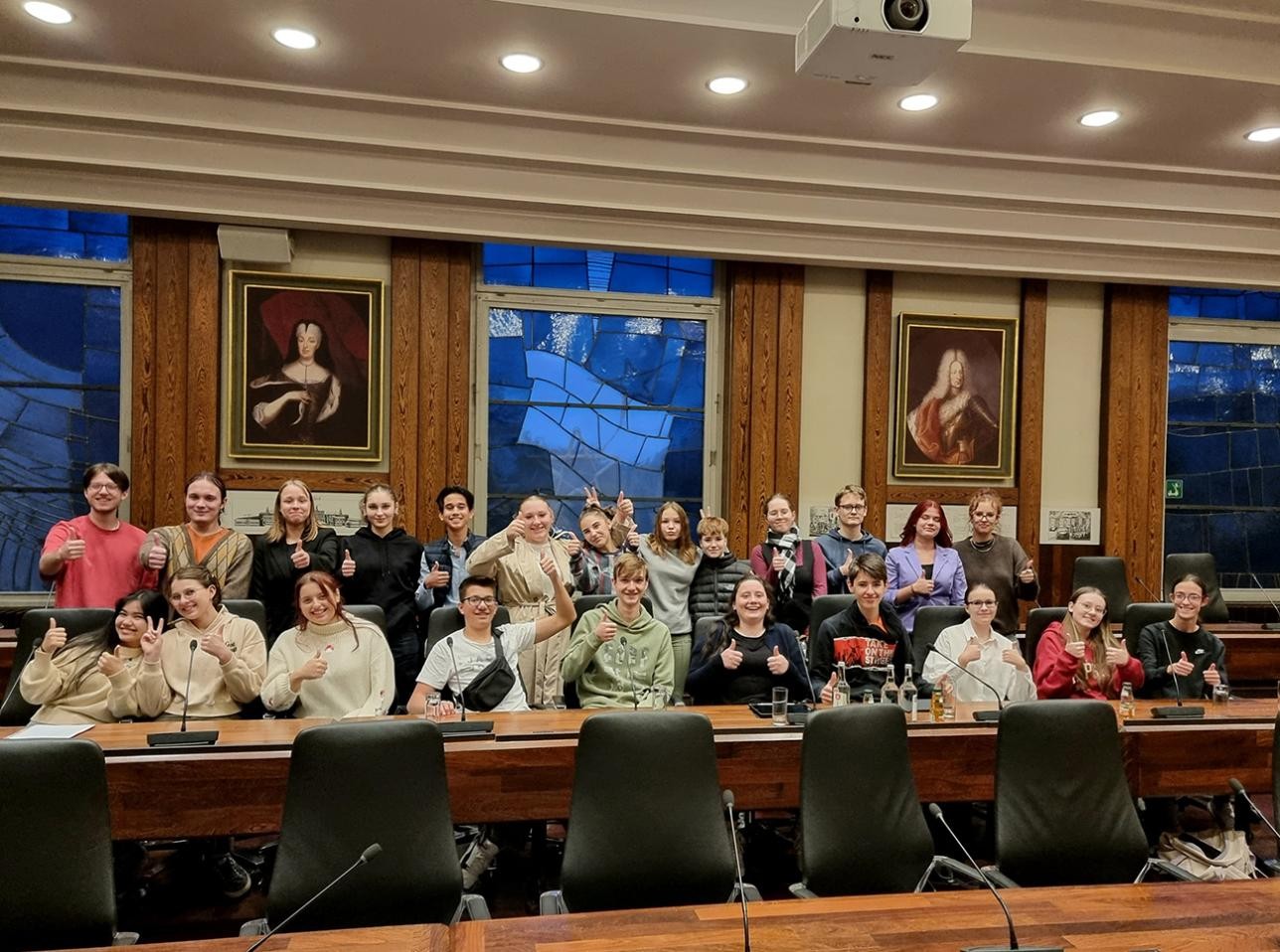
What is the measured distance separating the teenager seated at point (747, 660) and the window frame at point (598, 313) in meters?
2.29

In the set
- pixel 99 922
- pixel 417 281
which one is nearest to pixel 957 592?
pixel 417 281

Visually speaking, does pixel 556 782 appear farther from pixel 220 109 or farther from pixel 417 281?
pixel 220 109

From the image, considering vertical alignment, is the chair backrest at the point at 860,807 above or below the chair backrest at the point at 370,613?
below

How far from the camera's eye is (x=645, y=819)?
2328mm

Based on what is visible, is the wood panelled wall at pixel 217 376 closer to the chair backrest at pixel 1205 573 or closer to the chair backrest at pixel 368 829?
the chair backrest at pixel 368 829

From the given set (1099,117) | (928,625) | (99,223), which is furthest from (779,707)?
(99,223)

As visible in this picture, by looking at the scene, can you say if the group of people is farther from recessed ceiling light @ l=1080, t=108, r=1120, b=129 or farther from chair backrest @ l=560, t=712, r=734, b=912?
recessed ceiling light @ l=1080, t=108, r=1120, b=129

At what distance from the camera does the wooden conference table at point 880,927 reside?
1.80 m

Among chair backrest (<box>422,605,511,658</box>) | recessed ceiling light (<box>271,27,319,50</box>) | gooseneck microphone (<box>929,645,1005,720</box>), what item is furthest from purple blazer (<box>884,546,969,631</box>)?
recessed ceiling light (<box>271,27,319,50</box>)

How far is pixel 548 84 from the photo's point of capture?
175 inches

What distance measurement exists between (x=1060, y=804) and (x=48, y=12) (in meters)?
4.82

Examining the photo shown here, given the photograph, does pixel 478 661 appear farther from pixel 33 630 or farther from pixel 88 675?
pixel 33 630

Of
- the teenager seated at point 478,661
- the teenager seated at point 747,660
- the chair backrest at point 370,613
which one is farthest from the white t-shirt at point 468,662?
the teenager seated at point 747,660

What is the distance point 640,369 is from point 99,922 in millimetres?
4375
